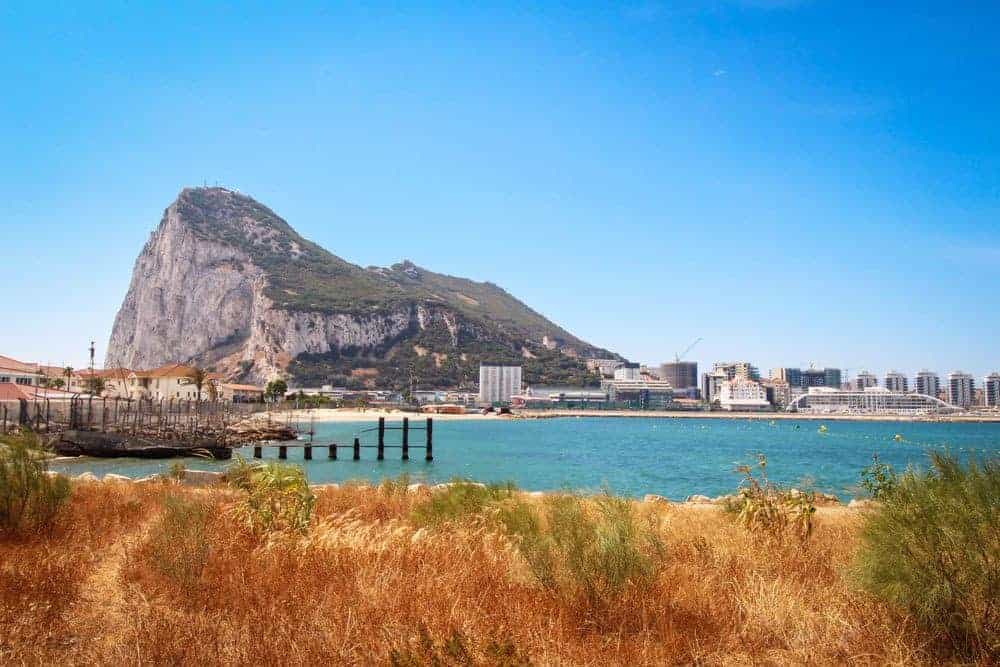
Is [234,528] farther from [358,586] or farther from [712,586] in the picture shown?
[712,586]

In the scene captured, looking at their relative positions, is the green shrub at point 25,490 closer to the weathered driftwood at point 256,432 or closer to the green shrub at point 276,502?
the green shrub at point 276,502

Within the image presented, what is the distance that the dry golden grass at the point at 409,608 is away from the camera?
4195 millimetres

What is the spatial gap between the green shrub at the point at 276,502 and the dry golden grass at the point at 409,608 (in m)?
0.25

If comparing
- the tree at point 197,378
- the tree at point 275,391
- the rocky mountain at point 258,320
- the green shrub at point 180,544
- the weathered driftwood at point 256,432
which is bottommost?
the weathered driftwood at point 256,432

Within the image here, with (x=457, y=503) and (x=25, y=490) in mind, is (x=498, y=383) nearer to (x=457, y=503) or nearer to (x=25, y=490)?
(x=457, y=503)

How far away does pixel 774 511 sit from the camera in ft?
27.8

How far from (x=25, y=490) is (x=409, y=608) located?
18.3 ft

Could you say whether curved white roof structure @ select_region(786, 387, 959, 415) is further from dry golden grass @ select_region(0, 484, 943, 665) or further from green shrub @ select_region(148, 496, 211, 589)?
green shrub @ select_region(148, 496, 211, 589)

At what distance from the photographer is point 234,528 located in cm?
754

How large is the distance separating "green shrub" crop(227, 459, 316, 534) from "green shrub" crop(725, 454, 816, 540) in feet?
16.8

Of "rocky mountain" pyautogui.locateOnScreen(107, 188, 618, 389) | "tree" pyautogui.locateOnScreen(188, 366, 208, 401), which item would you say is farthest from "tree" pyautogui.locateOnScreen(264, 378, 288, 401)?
"rocky mountain" pyautogui.locateOnScreen(107, 188, 618, 389)

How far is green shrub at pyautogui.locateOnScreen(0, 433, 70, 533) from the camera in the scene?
775 centimetres

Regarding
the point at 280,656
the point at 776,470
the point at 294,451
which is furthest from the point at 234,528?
the point at 294,451

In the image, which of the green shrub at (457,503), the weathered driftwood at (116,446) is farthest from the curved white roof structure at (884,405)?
the green shrub at (457,503)
